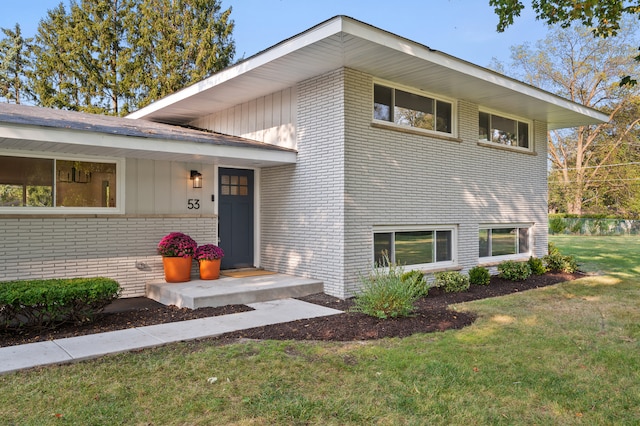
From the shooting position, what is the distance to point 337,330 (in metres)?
5.61

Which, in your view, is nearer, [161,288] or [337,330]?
[337,330]

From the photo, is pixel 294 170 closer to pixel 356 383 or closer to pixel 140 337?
pixel 140 337

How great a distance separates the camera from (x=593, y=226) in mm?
31406

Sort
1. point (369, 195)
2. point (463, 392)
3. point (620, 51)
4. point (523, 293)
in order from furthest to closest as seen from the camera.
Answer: point (620, 51) → point (523, 293) → point (369, 195) → point (463, 392)

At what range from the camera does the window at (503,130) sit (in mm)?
10883

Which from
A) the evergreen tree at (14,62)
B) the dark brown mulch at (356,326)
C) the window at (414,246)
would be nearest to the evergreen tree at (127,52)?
the evergreen tree at (14,62)

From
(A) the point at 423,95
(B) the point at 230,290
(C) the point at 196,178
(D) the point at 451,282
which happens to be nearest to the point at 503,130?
(A) the point at 423,95

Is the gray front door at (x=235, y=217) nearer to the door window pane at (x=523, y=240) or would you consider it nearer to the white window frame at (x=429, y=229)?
the white window frame at (x=429, y=229)

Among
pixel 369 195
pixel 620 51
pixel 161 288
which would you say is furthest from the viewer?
pixel 620 51

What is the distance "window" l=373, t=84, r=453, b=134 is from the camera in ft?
28.2

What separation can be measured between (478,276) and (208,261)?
5.58 m

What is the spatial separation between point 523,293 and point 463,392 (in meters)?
5.80

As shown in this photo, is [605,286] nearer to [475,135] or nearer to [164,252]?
[475,135]

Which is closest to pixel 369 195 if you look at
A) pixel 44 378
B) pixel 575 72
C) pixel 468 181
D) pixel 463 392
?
pixel 468 181
